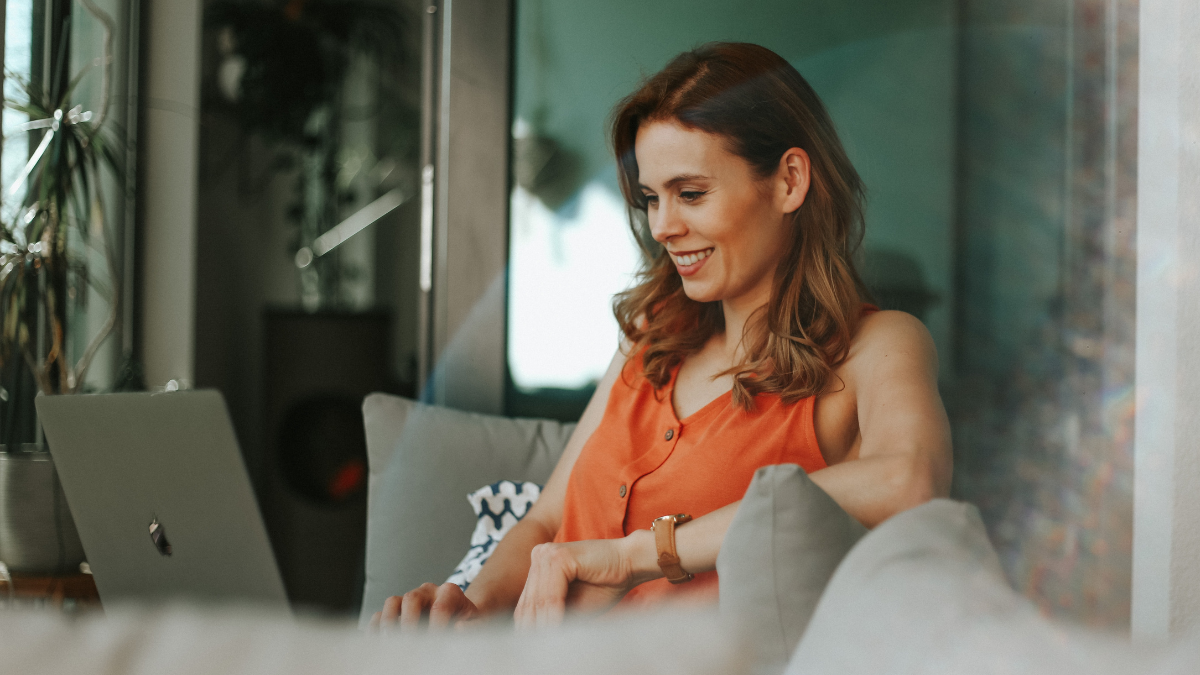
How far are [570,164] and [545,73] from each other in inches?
7.4

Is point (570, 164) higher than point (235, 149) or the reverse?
the reverse

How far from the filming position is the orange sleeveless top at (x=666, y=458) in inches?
28.1

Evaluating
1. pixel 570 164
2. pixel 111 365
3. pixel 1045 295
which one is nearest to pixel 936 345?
pixel 1045 295

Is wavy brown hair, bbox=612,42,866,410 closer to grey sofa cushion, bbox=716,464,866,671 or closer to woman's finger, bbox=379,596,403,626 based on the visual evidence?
grey sofa cushion, bbox=716,464,866,671

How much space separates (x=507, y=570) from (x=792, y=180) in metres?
0.47

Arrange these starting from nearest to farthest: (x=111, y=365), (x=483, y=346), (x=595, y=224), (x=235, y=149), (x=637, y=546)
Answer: (x=637, y=546) < (x=595, y=224) < (x=483, y=346) < (x=111, y=365) < (x=235, y=149)

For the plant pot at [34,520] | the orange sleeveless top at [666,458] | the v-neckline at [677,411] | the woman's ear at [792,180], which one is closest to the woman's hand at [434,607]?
the orange sleeveless top at [666,458]

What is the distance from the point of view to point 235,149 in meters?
2.49

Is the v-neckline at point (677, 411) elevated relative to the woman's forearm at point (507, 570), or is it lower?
elevated

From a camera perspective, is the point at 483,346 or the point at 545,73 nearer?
the point at 545,73

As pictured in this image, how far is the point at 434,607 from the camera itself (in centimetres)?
77

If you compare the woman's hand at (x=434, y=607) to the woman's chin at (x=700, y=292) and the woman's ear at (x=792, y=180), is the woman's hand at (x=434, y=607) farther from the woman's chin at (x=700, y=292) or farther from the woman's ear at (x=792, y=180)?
the woman's ear at (x=792, y=180)

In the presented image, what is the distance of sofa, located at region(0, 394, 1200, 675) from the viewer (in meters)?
0.22

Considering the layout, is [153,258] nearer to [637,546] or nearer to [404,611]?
[404,611]
